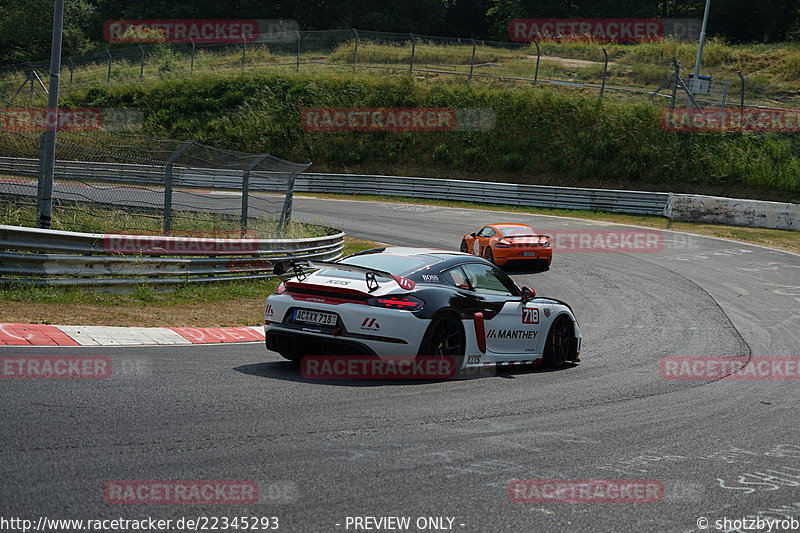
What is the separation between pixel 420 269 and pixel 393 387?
54.2 inches

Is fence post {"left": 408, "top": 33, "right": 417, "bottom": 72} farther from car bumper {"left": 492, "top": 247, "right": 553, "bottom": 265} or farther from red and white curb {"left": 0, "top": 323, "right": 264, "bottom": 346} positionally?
red and white curb {"left": 0, "top": 323, "right": 264, "bottom": 346}

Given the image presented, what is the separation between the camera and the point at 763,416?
26.3ft

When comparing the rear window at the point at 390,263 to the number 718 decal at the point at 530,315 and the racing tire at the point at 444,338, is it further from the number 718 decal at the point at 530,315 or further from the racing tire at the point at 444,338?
the number 718 decal at the point at 530,315

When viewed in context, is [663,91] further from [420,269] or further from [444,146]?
[420,269]

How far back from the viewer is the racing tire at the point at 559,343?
10062mm

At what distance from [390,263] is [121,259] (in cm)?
541

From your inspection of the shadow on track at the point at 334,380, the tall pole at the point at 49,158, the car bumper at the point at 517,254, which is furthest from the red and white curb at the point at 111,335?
the car bumper at the point at 517,254

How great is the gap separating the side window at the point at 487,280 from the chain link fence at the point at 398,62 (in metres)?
32.9

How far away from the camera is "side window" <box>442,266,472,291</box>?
29.2ft

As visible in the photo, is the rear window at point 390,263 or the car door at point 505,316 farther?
the car door at point 505,316

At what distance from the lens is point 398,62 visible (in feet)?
154

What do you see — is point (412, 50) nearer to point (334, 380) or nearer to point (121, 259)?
point (121, 259)

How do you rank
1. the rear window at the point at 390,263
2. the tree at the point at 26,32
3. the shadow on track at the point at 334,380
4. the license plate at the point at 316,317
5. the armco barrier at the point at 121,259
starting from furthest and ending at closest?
1. the tree at the point at 26,32
2. the armco barrier at the point at 121,259
3. the rear window at the point at 390,263
4. the license plate at the point at 316,317
5. the shadow on track at the point at 334,380

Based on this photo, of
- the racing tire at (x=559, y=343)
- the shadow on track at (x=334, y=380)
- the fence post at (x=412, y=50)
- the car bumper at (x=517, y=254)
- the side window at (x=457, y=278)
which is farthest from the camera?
the fence post at (x=412, y=50)
